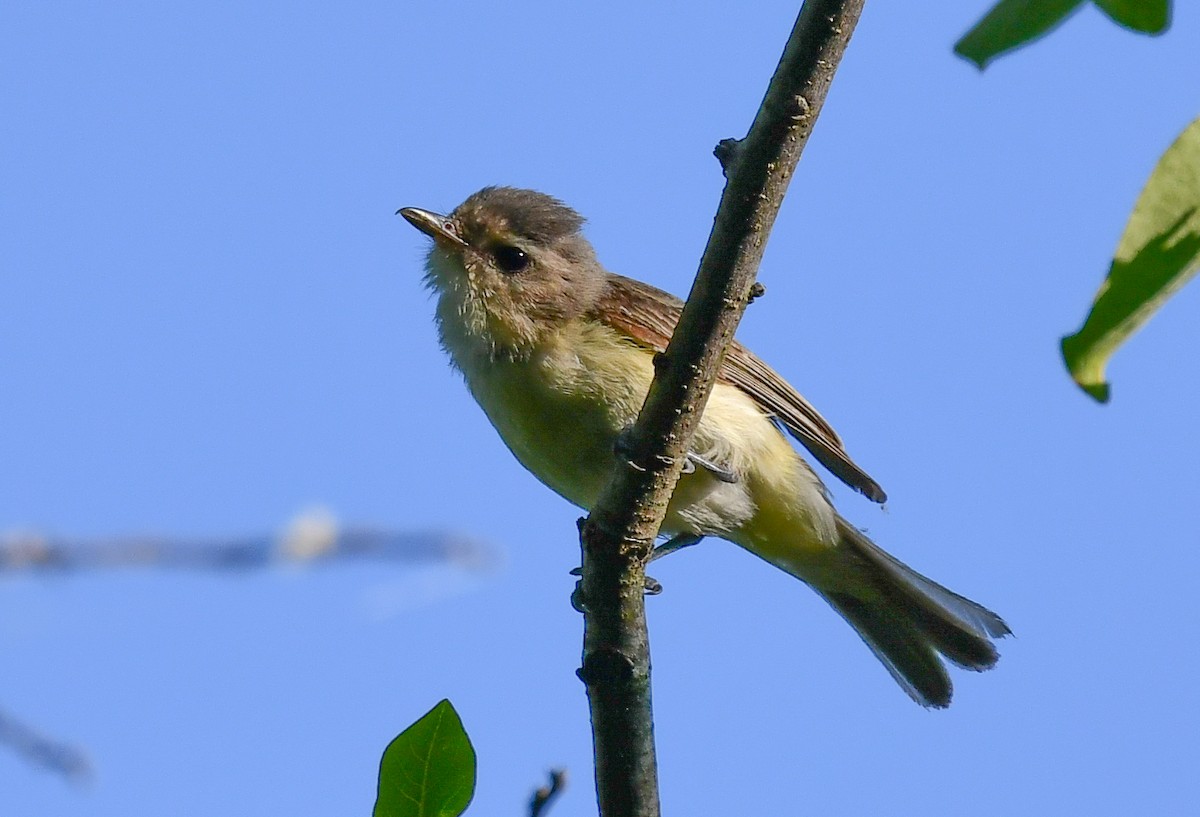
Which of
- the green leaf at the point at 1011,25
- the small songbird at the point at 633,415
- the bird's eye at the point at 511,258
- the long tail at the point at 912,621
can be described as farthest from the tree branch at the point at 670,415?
the long tail at the point at 912,621

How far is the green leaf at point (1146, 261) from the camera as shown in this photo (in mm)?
1341

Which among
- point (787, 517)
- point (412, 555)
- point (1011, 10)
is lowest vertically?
point (1011, 10)

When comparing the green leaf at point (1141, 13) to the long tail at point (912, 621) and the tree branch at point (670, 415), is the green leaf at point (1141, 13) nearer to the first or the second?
the tree branch at point (670, 415)

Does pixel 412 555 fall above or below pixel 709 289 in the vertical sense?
below

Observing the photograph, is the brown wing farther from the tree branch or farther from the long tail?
the tree branch

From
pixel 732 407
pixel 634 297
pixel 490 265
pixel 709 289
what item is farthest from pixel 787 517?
pixel 709 289

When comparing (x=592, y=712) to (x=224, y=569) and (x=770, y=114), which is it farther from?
(x=770, y=114)

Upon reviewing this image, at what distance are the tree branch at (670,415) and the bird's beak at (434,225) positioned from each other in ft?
8.09

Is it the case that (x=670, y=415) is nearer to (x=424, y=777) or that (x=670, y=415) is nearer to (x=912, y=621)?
(x=424, y=777)

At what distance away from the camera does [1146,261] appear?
53.7 inches

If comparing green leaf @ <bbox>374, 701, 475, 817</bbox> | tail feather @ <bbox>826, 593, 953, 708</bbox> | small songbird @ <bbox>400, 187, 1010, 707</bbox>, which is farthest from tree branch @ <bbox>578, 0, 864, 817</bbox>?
tail feather @ <bbox>826, 593, 953, 708</bbox>

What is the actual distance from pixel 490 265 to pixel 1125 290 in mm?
4443

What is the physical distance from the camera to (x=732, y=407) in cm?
538

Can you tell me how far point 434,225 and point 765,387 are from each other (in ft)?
5.03
